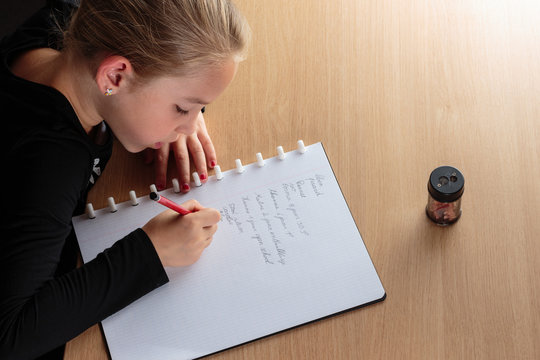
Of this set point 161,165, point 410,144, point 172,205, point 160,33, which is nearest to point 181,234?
point 172,205

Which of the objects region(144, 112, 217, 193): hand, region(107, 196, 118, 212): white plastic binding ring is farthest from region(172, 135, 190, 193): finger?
region(107, 196, 118, 212): white plastic binding ring

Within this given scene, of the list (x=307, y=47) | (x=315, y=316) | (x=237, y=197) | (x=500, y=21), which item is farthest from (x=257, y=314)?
(x=500, y=21)

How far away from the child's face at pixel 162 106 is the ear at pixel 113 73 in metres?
0.02

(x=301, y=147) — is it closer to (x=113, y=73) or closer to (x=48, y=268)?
(x=113, y=73)

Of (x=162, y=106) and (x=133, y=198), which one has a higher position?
(x=162, y=106)

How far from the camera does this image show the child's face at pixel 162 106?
81cm

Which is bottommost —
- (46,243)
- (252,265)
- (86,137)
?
(252,265)

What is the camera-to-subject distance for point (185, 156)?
0.93m

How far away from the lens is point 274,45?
3.40ft

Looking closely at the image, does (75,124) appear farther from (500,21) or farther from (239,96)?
(500,21)

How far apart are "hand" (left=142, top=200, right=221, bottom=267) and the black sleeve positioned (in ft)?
0.04

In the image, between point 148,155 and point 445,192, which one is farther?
point 148,155

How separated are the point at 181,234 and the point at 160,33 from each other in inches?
10.8

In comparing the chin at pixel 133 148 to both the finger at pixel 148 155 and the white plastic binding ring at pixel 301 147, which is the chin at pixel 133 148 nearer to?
the finger at pixel 148 155
